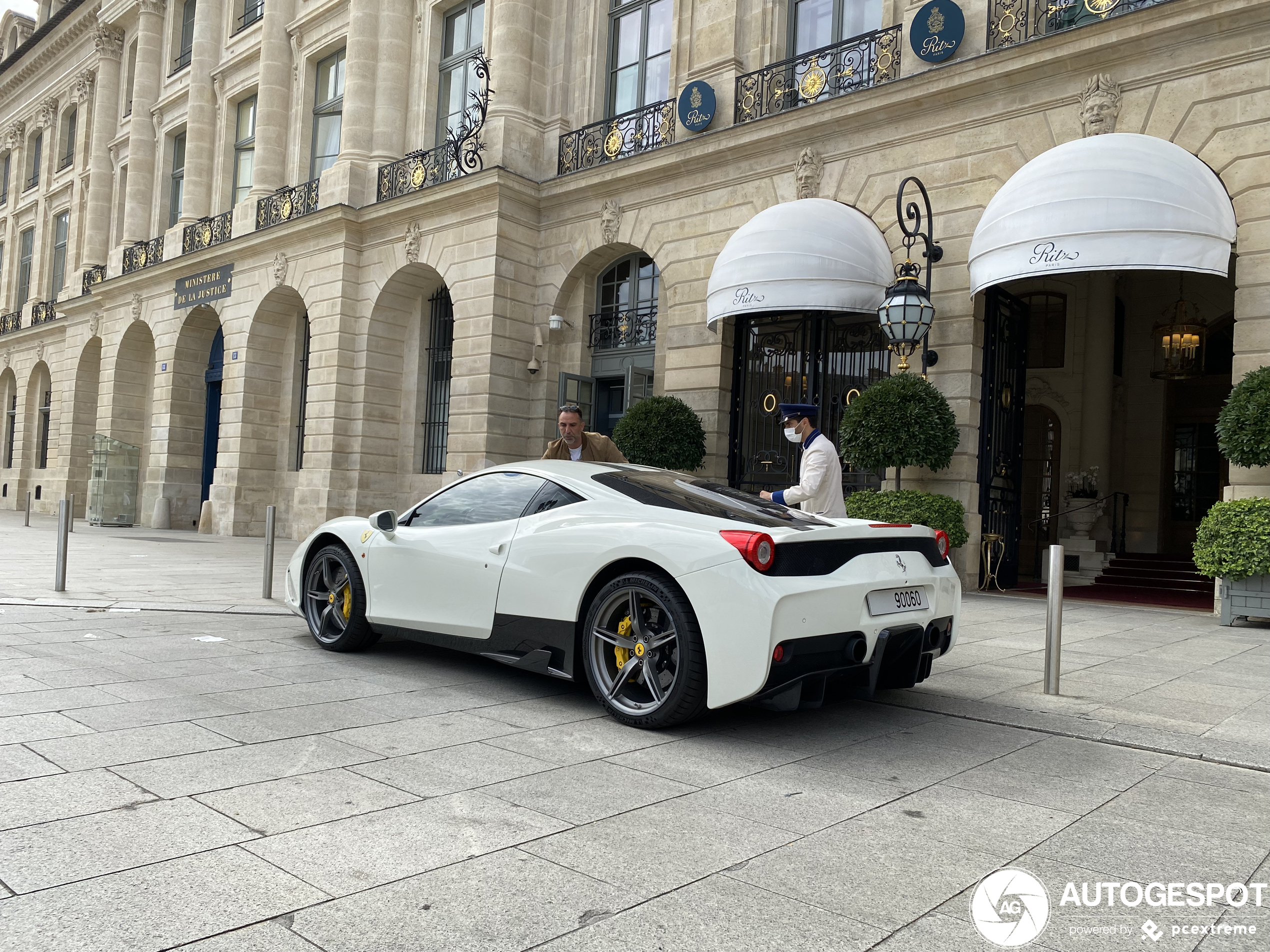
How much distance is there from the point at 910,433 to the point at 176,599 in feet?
26.7

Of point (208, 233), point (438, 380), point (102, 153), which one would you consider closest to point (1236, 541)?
point (438, 380)

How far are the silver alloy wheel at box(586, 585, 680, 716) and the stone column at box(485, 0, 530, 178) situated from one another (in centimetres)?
1415

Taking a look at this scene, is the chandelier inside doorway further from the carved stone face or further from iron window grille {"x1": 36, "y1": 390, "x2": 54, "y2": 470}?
iron window grille {"x1": 36, "y1": 390, "x2": 54, "y2": 470}

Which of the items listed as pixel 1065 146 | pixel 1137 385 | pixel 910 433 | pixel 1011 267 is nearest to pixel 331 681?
pixel 910 433

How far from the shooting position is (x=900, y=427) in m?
11.5

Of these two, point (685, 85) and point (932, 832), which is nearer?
point (932, 832)

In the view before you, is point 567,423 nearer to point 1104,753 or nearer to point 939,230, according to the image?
point 1104,753

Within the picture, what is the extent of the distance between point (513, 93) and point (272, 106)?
337 inches

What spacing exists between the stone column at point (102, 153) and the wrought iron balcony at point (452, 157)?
16.6m

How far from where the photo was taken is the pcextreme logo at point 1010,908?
8.33ft

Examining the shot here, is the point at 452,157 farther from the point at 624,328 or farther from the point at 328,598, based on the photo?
the point at 328,598

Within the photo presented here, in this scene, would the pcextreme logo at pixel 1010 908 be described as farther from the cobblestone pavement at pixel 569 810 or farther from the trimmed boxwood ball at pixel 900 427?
the trimmed boxwood ball at pixel 900 427

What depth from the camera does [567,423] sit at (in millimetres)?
8547

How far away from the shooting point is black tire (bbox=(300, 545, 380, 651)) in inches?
248
